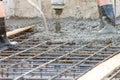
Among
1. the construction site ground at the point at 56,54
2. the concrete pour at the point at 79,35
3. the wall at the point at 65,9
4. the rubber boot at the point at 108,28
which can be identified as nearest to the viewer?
the construction site ground at the point at 56,54

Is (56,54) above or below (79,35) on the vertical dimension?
above

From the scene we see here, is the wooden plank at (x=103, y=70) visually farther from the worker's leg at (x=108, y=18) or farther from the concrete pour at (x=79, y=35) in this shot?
the worker's leg at (x=108, y=18)

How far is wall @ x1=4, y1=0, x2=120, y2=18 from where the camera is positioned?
962 cm

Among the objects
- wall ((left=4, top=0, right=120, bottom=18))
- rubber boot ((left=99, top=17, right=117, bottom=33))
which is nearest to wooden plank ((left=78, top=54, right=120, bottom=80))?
rubber boot ((left=99, top=17, right=117, bottom=33))

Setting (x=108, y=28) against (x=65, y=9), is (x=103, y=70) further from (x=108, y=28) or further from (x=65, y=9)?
(x=65, y=9)

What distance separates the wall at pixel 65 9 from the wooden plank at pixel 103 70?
5038mm

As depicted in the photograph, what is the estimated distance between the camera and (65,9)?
32.1 ft

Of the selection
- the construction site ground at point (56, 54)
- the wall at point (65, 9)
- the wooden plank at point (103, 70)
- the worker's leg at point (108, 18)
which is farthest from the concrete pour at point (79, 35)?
the wall at point (65, 9)

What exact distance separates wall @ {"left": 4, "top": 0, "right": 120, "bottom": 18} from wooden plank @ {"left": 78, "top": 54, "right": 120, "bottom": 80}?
5.04 meters

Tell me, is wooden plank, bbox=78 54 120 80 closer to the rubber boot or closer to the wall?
the rubber boot

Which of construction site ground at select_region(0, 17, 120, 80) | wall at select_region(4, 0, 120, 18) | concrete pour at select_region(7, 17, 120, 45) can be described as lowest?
wall at select_region(4, 0, 120, 18)

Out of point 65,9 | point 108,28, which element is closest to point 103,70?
point 108,28

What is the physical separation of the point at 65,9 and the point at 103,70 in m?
5.82

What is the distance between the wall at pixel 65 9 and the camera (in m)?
9.62
